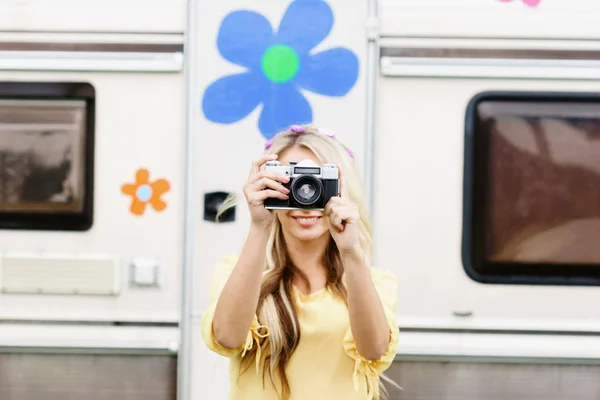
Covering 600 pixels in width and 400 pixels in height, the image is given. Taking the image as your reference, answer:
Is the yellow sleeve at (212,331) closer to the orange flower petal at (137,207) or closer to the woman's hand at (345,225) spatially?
the woman's hand at (345,225)

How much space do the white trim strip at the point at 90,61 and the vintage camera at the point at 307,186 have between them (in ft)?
4.03

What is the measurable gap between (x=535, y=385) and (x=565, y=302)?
36cm

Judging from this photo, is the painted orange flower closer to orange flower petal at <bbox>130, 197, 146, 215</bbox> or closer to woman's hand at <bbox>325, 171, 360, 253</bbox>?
orange flower petal at <bbox>130, 197, 146, 215</bbox>

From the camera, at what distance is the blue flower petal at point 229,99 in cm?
258

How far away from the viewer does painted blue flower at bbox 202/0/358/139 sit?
2.56 m

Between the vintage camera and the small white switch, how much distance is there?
120cm

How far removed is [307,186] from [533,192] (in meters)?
1.42

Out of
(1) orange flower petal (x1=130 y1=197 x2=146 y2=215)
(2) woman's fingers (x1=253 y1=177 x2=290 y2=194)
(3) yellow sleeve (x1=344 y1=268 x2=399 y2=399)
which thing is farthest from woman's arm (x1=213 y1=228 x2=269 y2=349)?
(1) orange flower petal (x1=130 y1=197 x2=146 y2=215)

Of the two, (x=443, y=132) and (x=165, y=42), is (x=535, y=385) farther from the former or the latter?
(x=165, y=42)

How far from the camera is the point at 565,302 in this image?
2.60m

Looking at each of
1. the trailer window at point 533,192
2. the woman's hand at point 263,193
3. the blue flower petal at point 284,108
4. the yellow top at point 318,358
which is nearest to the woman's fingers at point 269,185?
the woman's hand at point 263,193

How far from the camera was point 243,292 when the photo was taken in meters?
1.54

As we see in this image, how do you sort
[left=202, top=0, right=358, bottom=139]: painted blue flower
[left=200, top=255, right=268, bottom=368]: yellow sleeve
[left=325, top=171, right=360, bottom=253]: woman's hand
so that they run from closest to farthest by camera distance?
[left=325, top=171, right=360, bottom=253]: woman's hand, [left=200, top=255, right=268, bottom=368]: yellow sleeve, [left=202, top=0, right=358, bottom=139]: painted blue flower

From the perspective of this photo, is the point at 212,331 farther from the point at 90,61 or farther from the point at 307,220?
Result: the point at 90,61
